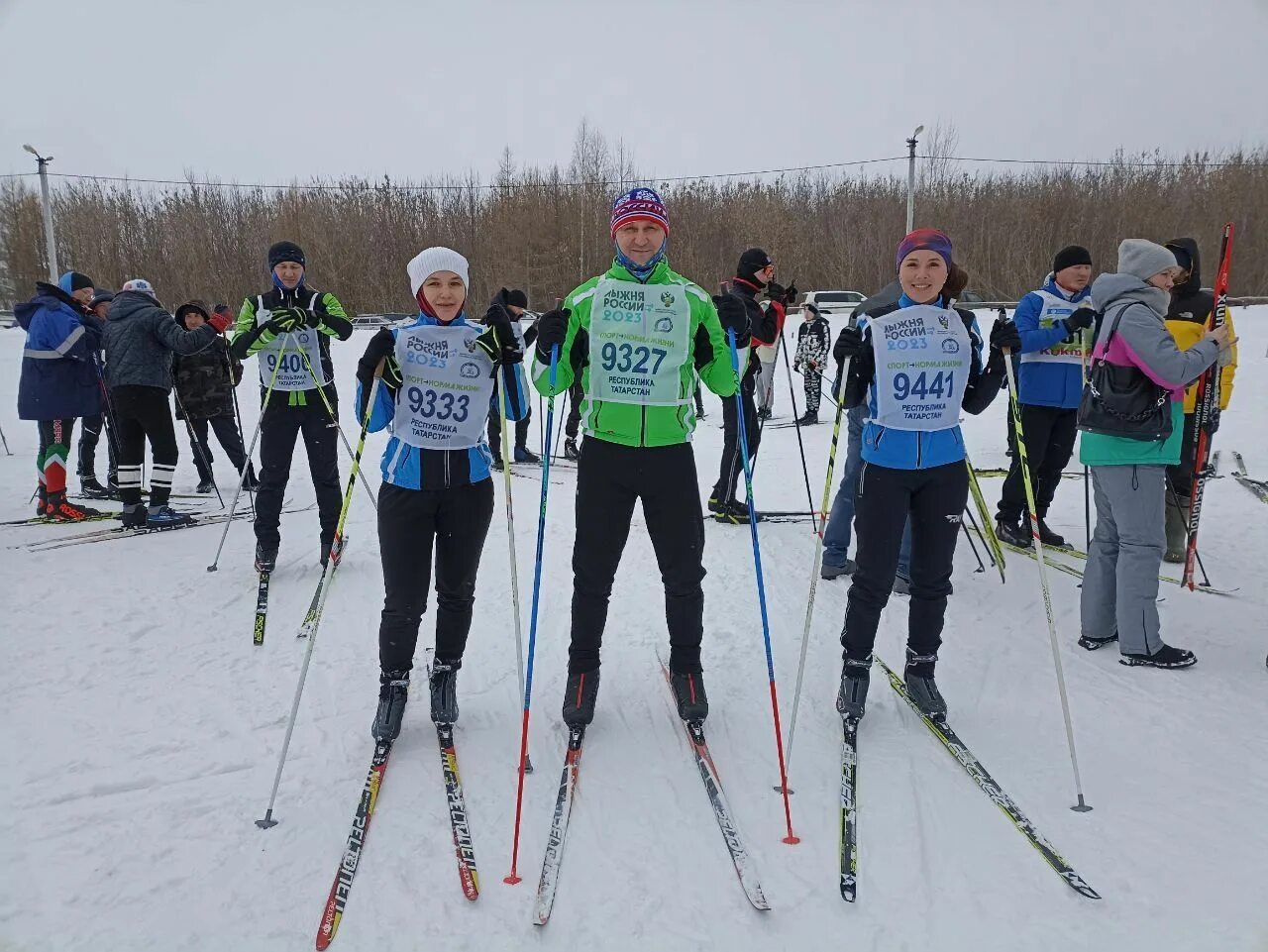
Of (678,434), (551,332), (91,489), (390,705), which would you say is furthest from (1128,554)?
(91,489)

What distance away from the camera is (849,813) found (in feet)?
8.98

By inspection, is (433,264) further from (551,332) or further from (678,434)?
(678,434)

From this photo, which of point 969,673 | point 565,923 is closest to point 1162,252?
point 969,673

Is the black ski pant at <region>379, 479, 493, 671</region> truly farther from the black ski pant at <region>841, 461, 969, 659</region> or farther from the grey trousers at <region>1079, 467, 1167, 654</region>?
the grey trousers at <region>1079, 467, 1167, 654</region>

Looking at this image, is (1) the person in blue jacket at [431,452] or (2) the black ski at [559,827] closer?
(2) the black ski at [559,827]

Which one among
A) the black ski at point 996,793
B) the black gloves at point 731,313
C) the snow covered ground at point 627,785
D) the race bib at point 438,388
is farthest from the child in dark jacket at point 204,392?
the black ski at point 996,793

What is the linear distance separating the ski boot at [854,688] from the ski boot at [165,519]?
231 inches

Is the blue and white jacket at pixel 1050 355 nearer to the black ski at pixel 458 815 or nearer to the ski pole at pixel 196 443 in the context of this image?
the black ski at pixel 458 815

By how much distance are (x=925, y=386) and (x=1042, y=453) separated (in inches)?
110

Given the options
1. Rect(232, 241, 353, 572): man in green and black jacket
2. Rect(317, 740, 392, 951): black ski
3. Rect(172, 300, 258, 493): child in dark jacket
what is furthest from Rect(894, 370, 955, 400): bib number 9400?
Rect(172, 300, 258, 493): child in dark jacket

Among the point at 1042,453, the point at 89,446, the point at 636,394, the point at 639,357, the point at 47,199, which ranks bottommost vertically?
the point at 89,446

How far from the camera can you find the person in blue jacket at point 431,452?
3207 millimetres

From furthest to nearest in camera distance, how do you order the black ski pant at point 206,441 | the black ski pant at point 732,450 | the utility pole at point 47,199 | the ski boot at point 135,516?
the utility pole at point 47,199 < the black ski pant at point 206,441 < the ski boot at point 135,516 < the black ski pant at point 732,450

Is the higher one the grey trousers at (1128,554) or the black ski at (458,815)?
the grey trousers at (1128,554)
